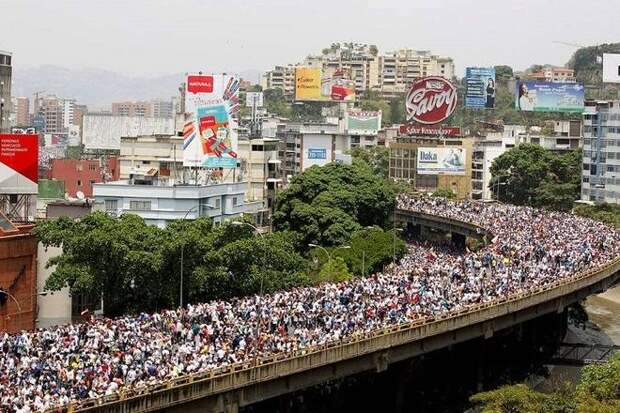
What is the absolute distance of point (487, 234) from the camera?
9231 cm

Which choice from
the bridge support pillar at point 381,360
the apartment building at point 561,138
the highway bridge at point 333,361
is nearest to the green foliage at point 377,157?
the apartment building at point 561,138

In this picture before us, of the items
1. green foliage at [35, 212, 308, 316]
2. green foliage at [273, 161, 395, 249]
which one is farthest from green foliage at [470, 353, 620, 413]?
green foliage at [273, 161, 395, 249]

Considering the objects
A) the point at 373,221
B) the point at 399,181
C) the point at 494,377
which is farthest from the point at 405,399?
the point at 399,181

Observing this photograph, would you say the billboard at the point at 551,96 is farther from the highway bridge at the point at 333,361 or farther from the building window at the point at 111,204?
the highway bridge at the point at 333,361

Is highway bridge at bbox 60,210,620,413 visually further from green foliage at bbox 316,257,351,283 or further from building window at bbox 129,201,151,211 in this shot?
building window at bbox 129,201,151,211

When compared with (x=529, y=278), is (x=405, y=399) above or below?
below

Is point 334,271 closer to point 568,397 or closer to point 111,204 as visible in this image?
point 111,204

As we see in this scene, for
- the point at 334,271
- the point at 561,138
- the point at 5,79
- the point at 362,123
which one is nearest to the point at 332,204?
the point at 334,271

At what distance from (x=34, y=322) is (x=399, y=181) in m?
97.1

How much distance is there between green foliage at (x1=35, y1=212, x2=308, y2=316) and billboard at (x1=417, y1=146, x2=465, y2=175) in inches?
3419

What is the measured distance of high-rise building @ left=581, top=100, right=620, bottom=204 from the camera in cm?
12556

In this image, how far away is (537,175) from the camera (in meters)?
136

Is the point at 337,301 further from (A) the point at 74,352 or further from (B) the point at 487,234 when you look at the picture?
(B) the point at 487,234

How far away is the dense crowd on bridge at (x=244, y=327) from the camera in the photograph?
3534cm
